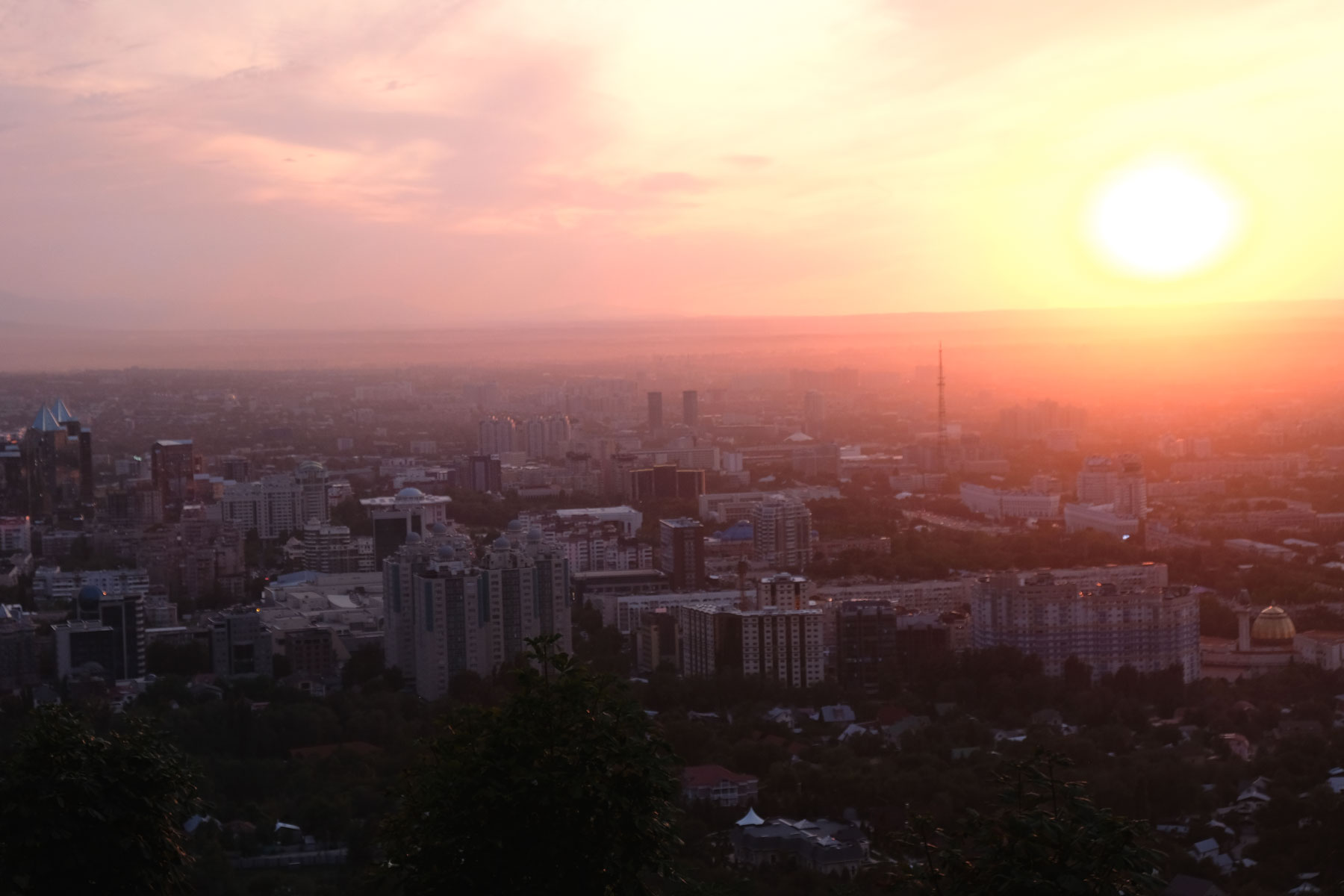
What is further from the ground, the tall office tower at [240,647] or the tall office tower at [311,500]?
the tall office tower at [311,500]

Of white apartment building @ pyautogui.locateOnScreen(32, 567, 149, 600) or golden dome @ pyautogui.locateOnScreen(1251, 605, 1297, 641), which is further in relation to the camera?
white apartment building @ pyautogui.locateOnScreen(32, 567, 149, 600)

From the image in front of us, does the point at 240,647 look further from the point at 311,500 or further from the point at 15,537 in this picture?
the point at 311,500

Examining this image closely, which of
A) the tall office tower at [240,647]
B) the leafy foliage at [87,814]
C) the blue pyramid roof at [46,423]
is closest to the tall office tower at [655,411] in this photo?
the blue pyramid roof at [46,423]

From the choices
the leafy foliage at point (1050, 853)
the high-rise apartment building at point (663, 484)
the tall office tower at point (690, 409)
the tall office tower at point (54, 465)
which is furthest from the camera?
the tall office tower at point (690, 409)

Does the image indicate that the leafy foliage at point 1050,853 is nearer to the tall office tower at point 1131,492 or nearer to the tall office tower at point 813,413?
the tall office tower at point 1131,492

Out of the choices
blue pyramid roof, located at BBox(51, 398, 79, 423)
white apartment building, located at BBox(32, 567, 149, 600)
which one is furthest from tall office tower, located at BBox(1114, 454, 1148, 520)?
blue pyramid roof, located at BBox(51, 398, 79, 423)

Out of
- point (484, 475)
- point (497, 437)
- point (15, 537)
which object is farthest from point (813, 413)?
point (15, 537)

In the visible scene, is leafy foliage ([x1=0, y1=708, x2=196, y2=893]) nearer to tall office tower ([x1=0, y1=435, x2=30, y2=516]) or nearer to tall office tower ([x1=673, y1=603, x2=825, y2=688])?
tall office tower ([x1=673, y1=603, x2=825, y2=688])
